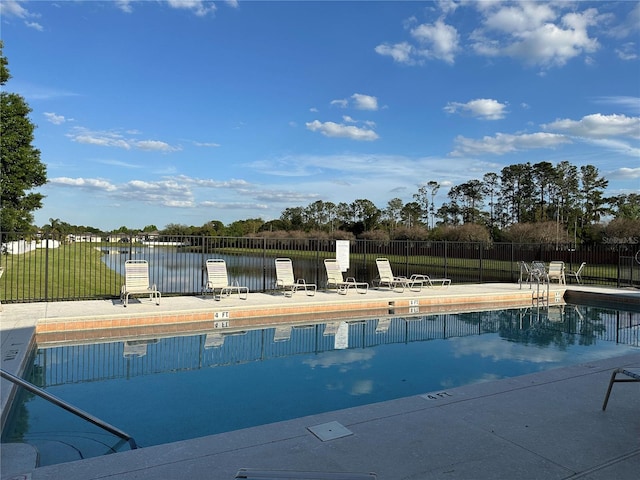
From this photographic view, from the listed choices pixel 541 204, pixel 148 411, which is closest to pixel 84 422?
pixel 148 411

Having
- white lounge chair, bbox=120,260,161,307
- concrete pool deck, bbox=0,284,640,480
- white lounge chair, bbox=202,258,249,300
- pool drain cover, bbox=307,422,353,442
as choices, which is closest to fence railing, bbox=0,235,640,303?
white lounge chair, bbox=202,258,249,300

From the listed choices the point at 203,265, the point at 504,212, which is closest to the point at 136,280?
the point at 203,265

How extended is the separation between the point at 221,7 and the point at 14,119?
12.3 metres

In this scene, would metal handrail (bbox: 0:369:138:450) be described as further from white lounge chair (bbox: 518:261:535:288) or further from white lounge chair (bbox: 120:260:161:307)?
white lounge chair (bbox: 518:261:535:288)

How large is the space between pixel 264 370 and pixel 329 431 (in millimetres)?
2726

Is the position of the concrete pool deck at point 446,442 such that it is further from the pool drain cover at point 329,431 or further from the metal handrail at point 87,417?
the metal handrail at point 87,417

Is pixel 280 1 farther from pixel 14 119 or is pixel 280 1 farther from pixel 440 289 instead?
pixel 14 119

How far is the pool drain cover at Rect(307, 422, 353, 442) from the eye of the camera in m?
2.95

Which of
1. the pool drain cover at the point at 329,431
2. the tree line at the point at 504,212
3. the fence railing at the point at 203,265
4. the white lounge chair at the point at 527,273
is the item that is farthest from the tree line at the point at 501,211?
the pool drain cover at the point at 329,431

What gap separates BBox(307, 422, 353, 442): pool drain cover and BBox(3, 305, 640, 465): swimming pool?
1.06 meters

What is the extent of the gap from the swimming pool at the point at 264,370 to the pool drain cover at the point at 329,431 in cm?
106

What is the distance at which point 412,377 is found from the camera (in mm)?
5406

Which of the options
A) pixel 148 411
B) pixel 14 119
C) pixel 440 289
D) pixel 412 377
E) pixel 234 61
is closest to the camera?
pixel 148 411

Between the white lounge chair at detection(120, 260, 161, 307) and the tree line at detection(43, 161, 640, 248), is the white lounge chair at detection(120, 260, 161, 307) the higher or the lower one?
the lower one
